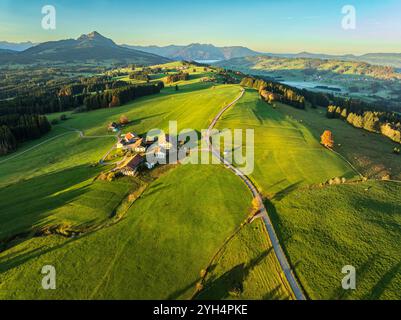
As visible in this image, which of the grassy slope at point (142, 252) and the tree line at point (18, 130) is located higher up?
the tree line at point (18, 130)

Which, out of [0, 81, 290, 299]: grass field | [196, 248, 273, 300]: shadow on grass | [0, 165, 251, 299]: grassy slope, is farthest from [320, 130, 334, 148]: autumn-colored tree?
[196, 248, 273, 300]: shadow on grass

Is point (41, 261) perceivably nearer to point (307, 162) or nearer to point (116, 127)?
point (307, 162)

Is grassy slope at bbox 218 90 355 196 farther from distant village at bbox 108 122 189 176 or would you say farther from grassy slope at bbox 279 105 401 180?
distant village at bbox 108 122 189 176

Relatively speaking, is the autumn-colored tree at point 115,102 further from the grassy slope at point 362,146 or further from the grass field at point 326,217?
the grass field at point 326,217

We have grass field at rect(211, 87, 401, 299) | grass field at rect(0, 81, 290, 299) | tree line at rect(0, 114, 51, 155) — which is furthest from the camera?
tree line at rect(0, 114, 51, 155)

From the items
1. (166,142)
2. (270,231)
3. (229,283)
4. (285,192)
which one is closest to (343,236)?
(270,231)

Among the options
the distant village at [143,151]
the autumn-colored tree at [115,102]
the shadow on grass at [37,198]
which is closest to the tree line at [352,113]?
the distant village at [143,151]

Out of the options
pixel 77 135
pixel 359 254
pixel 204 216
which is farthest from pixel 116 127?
pixel 359 254
